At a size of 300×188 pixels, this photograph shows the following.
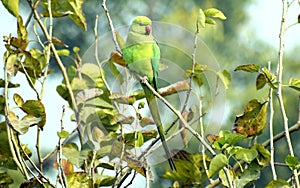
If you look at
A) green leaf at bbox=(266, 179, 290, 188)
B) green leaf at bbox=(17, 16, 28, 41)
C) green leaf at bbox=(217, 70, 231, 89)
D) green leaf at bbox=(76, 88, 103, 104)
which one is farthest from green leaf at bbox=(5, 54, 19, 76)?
green leaf at bbox=(266, 179, 290, 188)

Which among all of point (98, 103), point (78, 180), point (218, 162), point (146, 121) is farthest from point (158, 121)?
point (218, 162)

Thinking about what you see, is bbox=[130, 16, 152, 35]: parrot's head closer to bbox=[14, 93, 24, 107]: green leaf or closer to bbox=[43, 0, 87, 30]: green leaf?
bbox=[43, 0, 87, 30]: green leaf

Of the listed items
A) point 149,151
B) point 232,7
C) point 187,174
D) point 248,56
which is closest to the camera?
point 149,151

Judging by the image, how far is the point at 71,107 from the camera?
1.84 meters

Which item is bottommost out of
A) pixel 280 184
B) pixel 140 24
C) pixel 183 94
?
pixel 280 184

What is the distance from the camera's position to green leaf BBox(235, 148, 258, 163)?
1.34 m

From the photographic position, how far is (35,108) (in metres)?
1.50

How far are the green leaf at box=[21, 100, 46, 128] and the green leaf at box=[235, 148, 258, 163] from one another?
421 mm

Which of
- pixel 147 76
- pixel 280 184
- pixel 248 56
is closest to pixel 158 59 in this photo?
pixel 147 76

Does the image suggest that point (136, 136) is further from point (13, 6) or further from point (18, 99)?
point (13, 6)

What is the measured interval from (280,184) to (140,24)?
27.5 inches

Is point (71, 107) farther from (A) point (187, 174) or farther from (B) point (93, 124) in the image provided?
(A) point (187, 174)

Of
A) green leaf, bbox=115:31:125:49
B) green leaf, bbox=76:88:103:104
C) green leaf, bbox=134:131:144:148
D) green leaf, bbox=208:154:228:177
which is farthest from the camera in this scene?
green leaf, bbox=115:31:125:49

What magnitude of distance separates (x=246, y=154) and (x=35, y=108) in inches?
17.7
